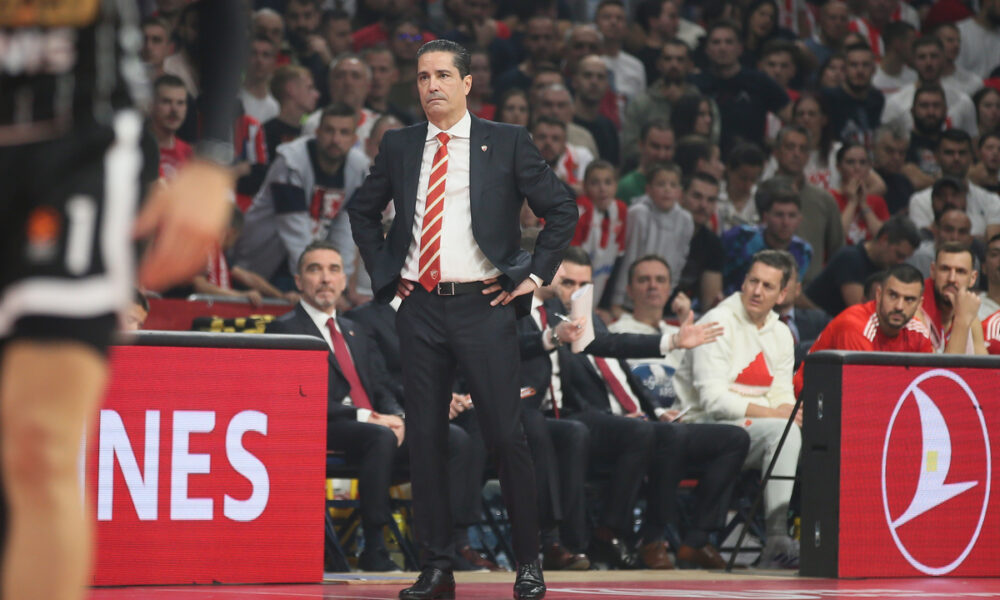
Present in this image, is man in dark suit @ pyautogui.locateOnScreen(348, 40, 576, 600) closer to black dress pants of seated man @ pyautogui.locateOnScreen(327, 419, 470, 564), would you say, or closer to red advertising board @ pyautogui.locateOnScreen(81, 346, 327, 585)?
red advertising board @ pyautogui.locateOnScreen(81, 346, 327, 585)

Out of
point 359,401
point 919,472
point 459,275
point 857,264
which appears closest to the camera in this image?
point 459,275

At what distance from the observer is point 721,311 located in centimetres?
905

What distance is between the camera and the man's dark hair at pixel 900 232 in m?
10.9

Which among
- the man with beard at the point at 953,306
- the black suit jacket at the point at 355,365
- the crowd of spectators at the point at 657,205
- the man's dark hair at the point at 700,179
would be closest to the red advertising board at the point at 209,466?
the crowd of spectators at the point at 657,205

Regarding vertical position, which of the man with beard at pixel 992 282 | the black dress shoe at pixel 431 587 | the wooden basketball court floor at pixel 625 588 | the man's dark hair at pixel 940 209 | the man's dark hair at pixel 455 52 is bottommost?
the wooden basketball court floor at pixel 625 588

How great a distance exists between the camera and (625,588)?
6.86 meters

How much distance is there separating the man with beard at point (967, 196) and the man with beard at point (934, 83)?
1075 millimetres

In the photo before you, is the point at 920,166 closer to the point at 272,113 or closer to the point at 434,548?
the point at 272,113

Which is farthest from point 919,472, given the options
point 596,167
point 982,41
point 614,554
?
point 982,41

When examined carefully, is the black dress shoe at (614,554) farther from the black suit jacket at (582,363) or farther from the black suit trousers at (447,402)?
the black suit trousers at (447,402)

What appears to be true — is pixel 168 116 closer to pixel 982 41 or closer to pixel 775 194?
pixel 775 194

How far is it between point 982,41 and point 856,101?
2585mm

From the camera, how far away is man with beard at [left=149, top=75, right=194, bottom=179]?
31.6 feet

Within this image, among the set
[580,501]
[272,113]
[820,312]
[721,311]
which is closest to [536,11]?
[272,113]
